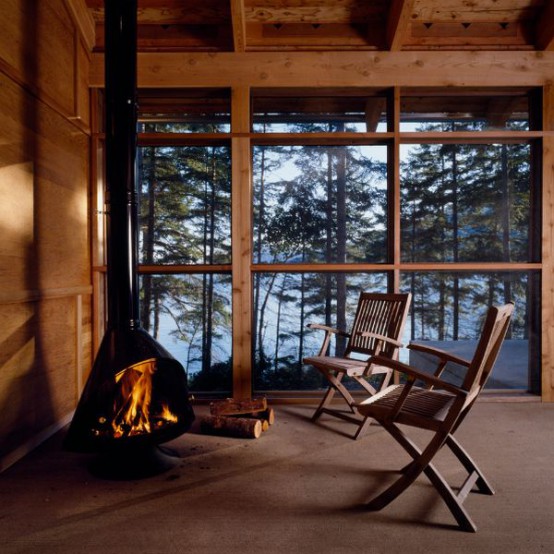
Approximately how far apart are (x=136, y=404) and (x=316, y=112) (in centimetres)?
306

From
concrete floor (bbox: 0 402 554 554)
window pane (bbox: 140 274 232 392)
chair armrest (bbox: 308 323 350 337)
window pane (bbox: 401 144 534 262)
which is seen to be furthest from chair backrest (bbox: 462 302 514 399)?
window pane (bbox: 140 274 232 392)

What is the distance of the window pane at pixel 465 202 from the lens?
4070mm

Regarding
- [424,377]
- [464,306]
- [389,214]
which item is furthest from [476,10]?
[424,377]

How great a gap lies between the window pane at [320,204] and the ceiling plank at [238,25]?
919mm

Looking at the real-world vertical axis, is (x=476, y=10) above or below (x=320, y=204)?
above

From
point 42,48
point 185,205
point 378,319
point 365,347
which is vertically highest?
point 42,48

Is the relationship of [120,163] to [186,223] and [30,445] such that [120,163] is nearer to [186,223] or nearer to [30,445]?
[186,223]

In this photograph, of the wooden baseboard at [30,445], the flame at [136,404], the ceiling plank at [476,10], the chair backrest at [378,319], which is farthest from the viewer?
the ceiling plank at [476,10]

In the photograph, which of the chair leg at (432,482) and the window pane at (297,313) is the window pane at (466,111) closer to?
the window pane at (297,313)

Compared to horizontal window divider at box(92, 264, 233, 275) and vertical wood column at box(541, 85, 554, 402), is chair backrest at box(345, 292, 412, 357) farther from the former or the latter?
vertical wood column at box(541, 85, 554, 402)

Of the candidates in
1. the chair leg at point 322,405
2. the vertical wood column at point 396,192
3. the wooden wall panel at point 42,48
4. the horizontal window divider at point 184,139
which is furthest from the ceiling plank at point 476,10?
the chair leg at point 322,405

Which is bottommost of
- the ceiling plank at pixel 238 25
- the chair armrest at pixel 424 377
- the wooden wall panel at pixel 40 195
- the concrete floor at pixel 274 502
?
the concrete floor at pixel 274 502

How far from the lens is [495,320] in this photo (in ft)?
6.31

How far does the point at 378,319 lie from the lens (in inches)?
145
